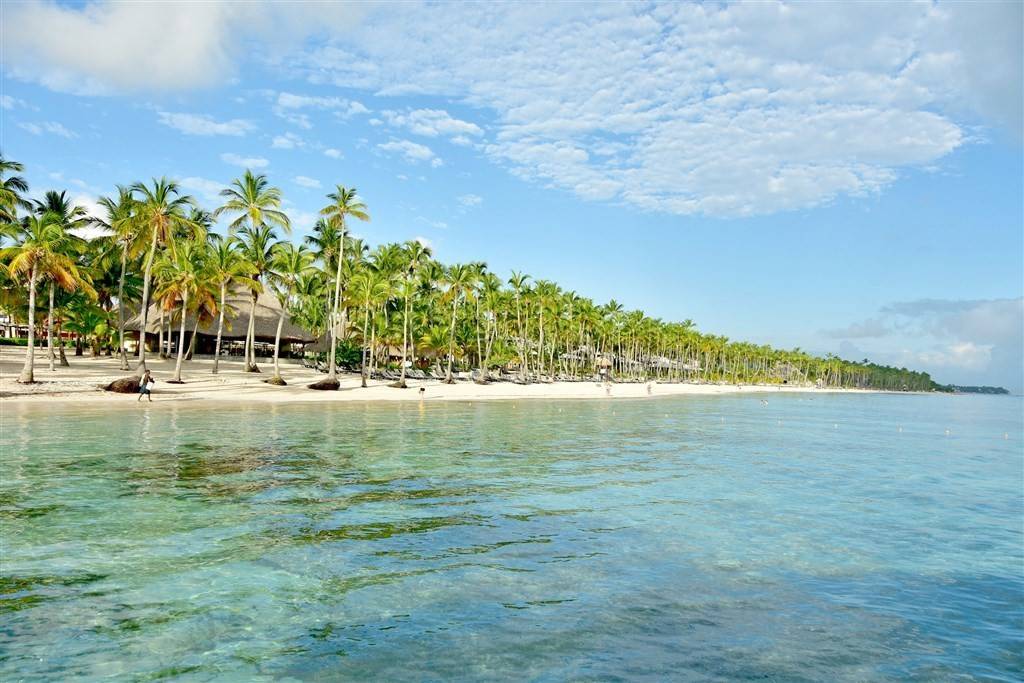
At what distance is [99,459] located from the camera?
18.8 metres

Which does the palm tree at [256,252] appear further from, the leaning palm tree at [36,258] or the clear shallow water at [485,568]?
the clear shallow water at [485,568]

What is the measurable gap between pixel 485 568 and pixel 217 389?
141 feet

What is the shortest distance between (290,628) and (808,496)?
15.0 meters

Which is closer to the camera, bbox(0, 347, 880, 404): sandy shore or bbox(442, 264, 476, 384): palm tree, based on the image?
bbox(0, 347, 880, 404): sandy shore

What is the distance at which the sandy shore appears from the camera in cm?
3884

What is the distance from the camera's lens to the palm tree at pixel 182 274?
1879 inches

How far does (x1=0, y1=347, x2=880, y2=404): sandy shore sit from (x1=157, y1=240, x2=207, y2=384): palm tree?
3.41 m

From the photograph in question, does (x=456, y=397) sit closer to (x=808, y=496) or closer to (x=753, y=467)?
(x=753, y=467)

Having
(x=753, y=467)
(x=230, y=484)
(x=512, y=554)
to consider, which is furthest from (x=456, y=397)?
(x=512, y=554)

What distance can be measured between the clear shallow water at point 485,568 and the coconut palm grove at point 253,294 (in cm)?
2668

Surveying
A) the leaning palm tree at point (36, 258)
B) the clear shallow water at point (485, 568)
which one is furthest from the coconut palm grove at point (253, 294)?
the clear shallow water at point (485, 568)

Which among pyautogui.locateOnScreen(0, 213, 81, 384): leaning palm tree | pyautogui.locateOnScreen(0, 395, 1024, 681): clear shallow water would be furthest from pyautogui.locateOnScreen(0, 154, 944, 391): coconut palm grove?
pyautogui.locateOnScreen(0, 395, 1024, 681): clear shallow water

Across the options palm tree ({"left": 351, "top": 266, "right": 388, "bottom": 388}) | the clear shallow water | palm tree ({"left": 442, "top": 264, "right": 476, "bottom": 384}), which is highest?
palm tree ({"left": 442, "top": 264, "right": 476, "bottom": 384})

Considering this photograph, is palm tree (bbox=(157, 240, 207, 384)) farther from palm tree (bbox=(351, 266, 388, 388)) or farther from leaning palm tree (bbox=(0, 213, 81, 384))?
palm tree (bbox=(351, 266, 388, 388))
